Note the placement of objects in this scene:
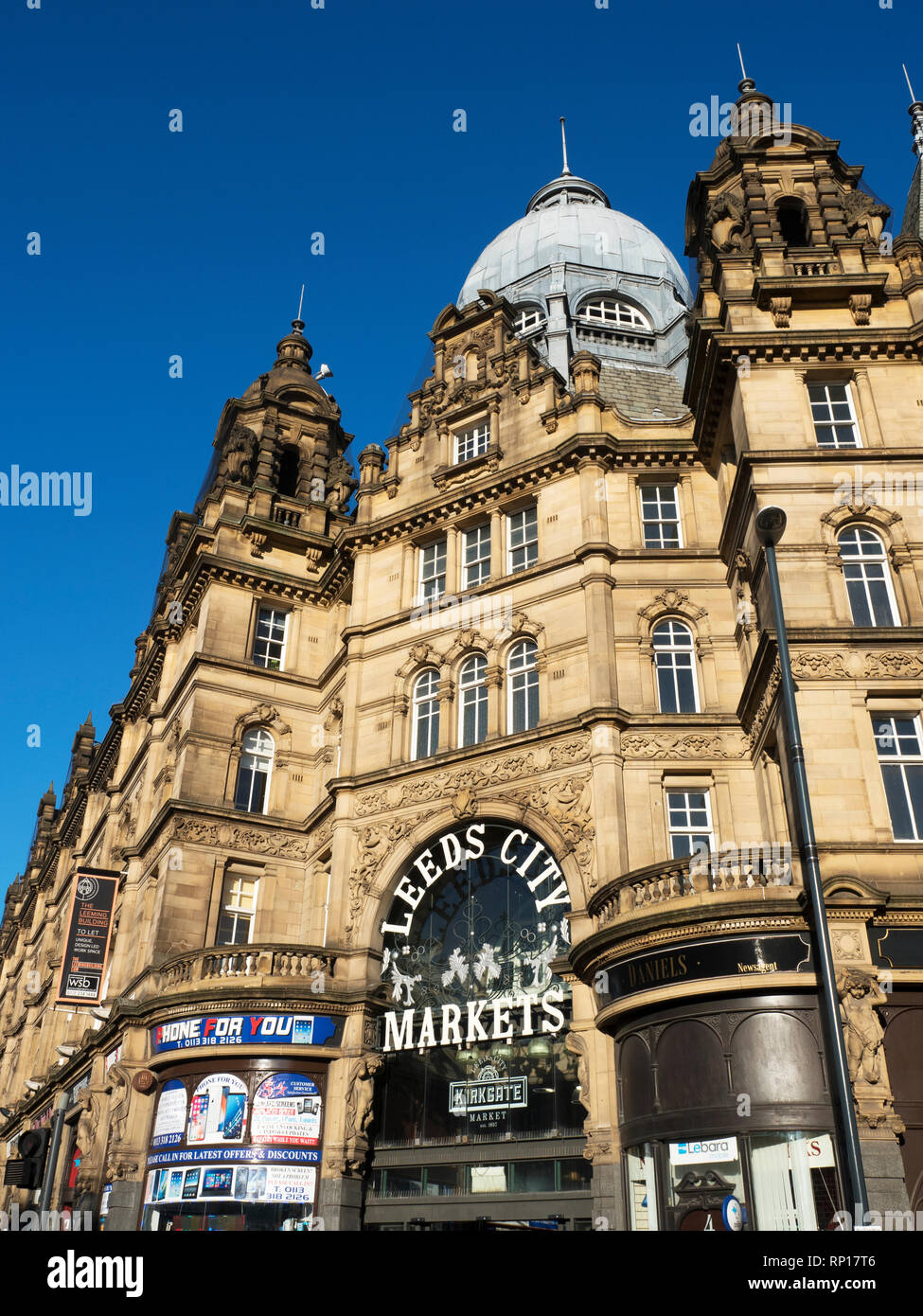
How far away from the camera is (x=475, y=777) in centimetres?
2645

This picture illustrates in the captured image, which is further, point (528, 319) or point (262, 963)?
point (528, 319)

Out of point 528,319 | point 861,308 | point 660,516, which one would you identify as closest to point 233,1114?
point 660,516

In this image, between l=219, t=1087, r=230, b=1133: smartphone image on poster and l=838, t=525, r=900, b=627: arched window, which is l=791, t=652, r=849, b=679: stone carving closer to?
l=838, t=525, r=900, b=627: arched window

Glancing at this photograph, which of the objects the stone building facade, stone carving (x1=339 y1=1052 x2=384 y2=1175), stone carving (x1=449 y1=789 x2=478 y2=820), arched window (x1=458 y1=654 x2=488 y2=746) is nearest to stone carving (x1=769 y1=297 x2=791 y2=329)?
the stone building facade

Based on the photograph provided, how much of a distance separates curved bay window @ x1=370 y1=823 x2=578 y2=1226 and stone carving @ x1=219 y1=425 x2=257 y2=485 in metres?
18.1

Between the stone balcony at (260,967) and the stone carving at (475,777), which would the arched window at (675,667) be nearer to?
the stone carving at (475,777)

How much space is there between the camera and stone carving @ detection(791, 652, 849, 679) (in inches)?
803

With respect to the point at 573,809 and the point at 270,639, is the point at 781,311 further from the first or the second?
the point at 270,639

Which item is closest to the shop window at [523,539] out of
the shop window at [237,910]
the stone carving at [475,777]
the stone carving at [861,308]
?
the stone carving at [475,777]

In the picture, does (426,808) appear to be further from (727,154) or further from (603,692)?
(727,154)

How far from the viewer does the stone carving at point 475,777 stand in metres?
25.0

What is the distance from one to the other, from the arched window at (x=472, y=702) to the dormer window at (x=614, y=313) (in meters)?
19.5

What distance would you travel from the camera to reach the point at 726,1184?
687 inches

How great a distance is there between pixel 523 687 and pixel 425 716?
3.30 m
